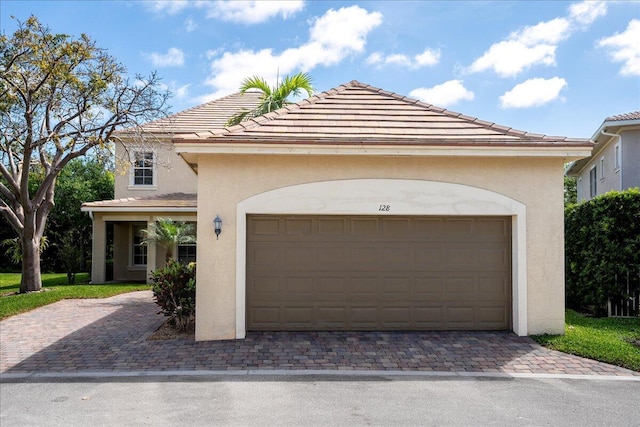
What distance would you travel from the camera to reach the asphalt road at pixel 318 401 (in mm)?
5355

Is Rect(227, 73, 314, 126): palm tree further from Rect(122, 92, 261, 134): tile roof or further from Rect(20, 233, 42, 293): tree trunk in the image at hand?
Rect(20, 233, 42, 293): tree trunk

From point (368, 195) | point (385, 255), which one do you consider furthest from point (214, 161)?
point (385, 255)

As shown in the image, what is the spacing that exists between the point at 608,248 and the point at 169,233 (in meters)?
12.8

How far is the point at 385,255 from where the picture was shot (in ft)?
30.8

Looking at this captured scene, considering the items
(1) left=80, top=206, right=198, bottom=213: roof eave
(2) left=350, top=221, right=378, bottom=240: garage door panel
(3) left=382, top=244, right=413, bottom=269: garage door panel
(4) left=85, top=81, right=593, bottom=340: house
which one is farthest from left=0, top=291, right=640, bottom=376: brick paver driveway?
(1) left=80, top=206, right=198, bottom=213: roof eave

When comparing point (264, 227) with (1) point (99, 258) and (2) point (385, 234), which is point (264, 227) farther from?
(1) point (99, 258)

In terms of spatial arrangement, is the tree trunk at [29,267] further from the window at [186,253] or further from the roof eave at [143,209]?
the window at [186,253]

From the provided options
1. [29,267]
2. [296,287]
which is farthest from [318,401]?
[29,267]

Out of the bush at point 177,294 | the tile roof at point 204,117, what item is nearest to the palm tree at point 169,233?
the tile roof at point 204,117

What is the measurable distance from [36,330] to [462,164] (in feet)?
28.5

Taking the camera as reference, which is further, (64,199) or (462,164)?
(64,199)

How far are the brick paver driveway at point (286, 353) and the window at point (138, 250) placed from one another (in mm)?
10947

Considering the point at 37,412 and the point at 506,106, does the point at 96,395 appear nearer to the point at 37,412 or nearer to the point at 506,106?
the point at 37,412

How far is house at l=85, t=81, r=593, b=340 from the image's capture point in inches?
352
